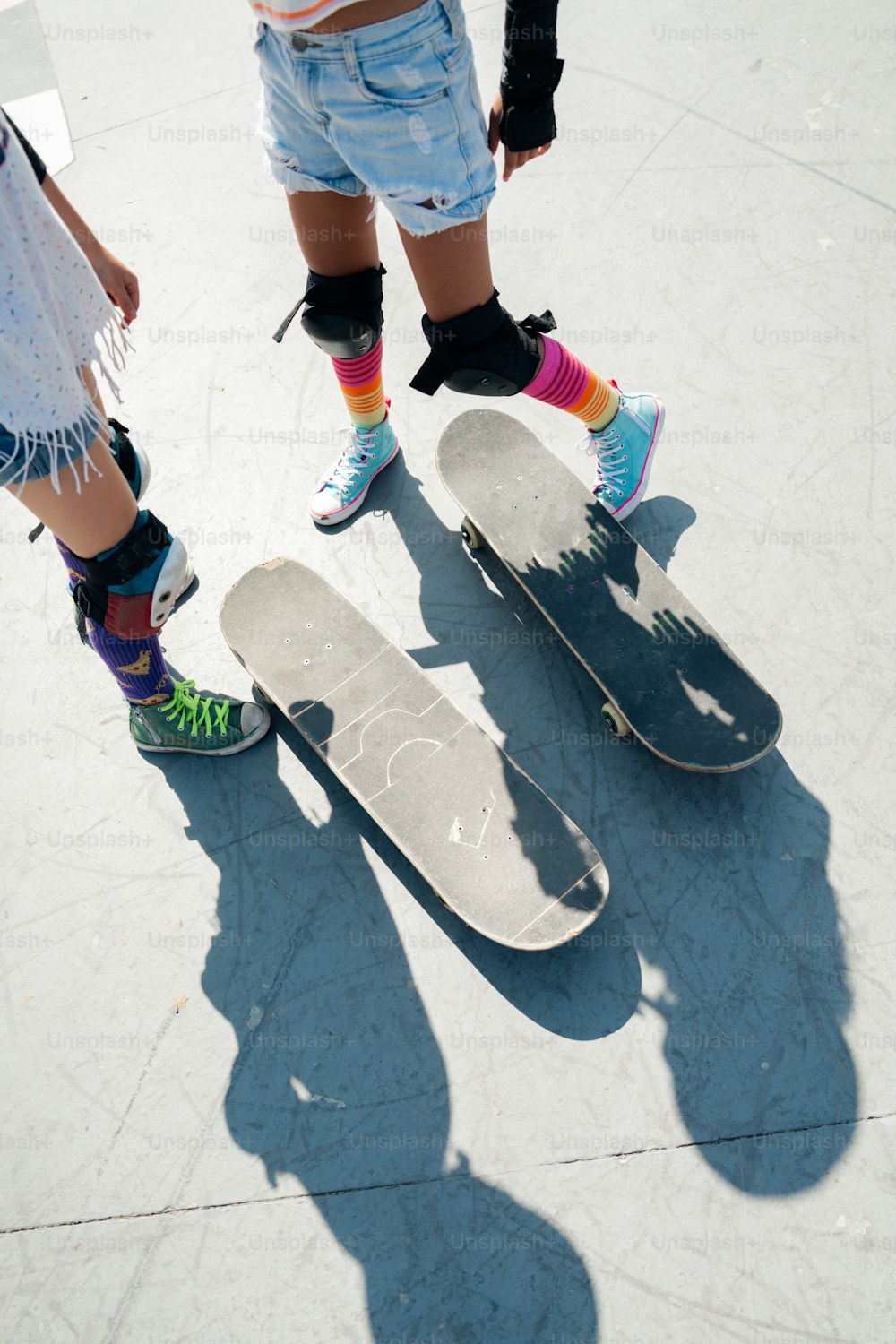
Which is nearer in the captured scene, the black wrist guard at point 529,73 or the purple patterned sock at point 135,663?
the black wrist guard at point 529,73

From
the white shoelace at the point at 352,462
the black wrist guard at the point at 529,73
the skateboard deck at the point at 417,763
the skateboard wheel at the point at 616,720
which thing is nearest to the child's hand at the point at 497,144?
the black wrist guard at the point at 529,73

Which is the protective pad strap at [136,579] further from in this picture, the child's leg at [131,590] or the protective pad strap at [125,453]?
the protective pad strap at [125,453]

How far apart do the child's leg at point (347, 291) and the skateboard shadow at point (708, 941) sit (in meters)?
0.80

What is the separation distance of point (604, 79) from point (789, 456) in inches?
82.4

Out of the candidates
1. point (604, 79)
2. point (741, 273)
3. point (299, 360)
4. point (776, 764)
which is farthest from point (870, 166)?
point (776, 764)

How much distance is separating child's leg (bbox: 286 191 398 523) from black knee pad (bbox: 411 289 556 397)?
235 mm

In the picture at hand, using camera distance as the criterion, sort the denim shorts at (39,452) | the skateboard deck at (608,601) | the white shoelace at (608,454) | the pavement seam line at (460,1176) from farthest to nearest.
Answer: the white shoelace at (608,454), the skateboard deck at (608,601), the pavement seam line at (460,1176), the denim shorts at (39,452)

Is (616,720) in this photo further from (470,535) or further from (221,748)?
(221,748)

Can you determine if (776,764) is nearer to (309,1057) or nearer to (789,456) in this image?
(789,456)

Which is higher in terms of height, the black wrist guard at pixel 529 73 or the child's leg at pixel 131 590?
the black wrist guard at pixel 529 73

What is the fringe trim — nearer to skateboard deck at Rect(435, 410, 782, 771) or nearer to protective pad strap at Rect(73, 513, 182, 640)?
protective pad strap at Rect(73, 513, 182, 640)

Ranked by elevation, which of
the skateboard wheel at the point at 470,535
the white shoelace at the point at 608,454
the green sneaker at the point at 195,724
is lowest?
the green sneaker at the point at 195,724

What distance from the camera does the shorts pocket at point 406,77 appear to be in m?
1.68

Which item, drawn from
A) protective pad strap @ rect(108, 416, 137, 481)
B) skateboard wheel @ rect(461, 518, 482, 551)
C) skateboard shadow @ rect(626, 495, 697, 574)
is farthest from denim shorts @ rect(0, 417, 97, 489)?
skateboard shadow @ rect(626, 495, 697, 574)
